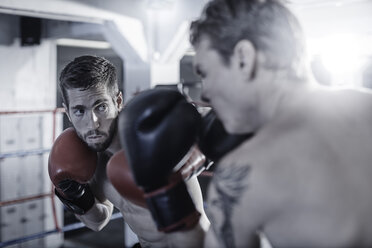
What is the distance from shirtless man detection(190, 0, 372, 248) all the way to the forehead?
2.14 ft

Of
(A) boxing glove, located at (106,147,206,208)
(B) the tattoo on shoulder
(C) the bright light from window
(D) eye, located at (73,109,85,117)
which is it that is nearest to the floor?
(C) the bright light from window

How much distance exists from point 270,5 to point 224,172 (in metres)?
0.38

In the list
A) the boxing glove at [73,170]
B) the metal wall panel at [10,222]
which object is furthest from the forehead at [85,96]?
the metal wall panel at [10,222]

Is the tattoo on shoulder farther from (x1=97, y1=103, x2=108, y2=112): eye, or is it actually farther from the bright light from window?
the bright light from window

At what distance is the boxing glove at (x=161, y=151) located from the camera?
0.94 meters

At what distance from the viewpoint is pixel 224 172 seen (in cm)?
78

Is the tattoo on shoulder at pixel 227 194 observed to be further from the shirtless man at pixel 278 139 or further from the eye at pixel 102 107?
the eye at pixel 102 107

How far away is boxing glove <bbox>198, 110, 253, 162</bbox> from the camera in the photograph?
1.01 meters

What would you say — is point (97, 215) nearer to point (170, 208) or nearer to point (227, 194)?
point (170, 208)

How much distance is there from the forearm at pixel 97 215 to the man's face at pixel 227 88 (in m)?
0.95

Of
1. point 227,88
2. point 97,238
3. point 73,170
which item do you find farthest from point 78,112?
point 97,238

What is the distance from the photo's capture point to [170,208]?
36.7 inches

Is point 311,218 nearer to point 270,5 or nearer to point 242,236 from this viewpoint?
point 242,236

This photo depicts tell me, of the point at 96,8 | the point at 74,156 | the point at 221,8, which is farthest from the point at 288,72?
the point at 96,8
